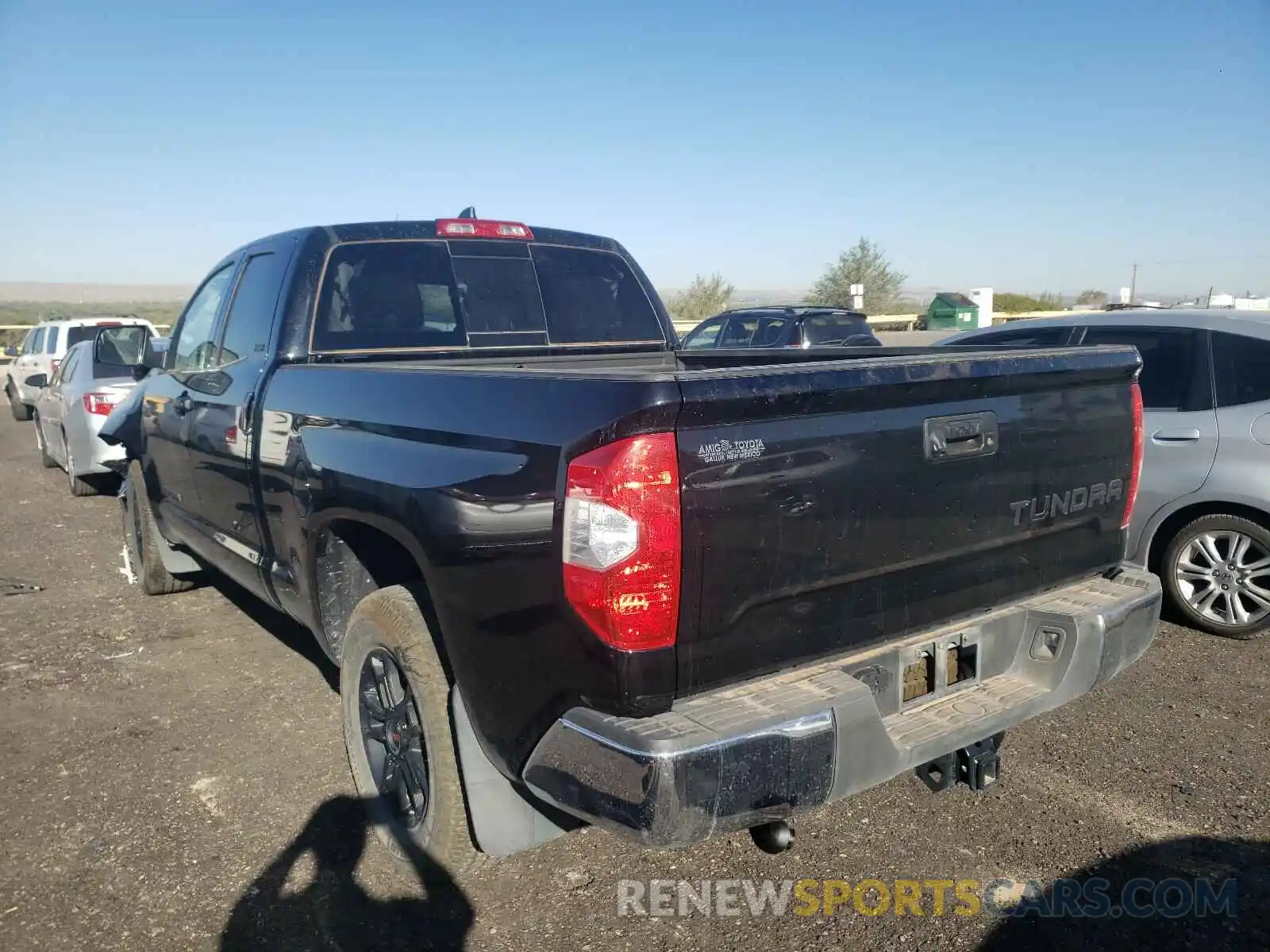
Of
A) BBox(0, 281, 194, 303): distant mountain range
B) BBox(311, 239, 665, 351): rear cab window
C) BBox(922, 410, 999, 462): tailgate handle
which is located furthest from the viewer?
BBox(0, 281, 194, 303): distant mountain range

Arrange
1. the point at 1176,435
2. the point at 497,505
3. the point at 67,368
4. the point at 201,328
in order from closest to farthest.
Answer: the point at 497,505
the point at 201,328
the point at 1176,435
the point at 67,368

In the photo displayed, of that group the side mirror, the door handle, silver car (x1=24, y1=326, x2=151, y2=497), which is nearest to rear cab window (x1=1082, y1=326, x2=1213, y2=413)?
the door handle

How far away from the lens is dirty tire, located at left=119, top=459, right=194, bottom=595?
19.5 feet

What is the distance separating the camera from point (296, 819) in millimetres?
3445

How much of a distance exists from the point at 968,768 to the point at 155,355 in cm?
490

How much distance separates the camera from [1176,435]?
516 centimetres

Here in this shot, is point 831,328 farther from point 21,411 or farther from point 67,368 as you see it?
point 21,411

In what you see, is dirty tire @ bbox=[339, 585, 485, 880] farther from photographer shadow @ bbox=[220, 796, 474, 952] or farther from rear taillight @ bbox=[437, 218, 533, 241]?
rear taillight @ bbox=[437, 218, 533, 241]

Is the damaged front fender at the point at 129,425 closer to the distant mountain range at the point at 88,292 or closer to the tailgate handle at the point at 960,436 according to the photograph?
the tailgate handle at the point at 960,436

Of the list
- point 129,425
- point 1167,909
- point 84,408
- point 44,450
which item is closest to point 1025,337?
point 1167,909

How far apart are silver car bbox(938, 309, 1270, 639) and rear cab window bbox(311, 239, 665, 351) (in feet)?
9.21

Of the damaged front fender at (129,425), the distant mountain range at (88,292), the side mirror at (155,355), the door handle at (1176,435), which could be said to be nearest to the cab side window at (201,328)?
the side mirror at (155,355)

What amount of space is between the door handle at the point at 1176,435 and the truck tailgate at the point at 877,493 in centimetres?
234

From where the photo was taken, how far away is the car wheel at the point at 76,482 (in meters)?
9.93
